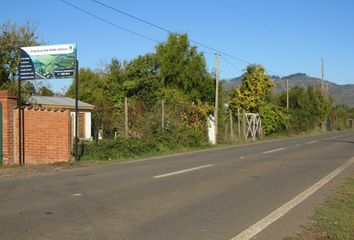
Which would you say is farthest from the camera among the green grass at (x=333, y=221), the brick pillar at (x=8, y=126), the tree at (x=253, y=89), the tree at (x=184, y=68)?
the tree at (x=253, y=89)

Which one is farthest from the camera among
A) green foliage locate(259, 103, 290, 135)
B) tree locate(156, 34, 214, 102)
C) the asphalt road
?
green foliage locate(259, 103, 290, 135)

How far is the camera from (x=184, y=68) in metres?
34.7

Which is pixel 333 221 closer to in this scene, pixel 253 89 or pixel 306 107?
pixel 253 89

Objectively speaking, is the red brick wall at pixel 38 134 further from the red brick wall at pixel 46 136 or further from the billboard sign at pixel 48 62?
the billboard sign at pixel 48 62

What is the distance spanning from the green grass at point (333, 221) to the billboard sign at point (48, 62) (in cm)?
1150

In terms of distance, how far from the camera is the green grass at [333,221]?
679cm

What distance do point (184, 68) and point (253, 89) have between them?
870 centimetres

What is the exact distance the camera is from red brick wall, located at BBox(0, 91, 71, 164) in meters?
17.3

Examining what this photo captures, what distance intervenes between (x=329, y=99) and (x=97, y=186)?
64.2m

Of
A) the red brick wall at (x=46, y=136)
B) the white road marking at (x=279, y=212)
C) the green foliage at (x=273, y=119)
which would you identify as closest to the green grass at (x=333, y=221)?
the white road marking at (x=279, y=212)

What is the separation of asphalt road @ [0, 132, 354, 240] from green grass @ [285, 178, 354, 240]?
0.75 metres

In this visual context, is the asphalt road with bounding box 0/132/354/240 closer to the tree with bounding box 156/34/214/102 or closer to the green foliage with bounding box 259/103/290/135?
the tree with bounding box 156/34/214/102

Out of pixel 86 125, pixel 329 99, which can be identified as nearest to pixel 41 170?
pixel 86 125

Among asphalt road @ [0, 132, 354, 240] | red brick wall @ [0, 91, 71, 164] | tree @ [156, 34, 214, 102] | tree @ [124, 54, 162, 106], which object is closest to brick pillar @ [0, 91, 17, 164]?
red brick wall @ [0, 91, 71, 164]
